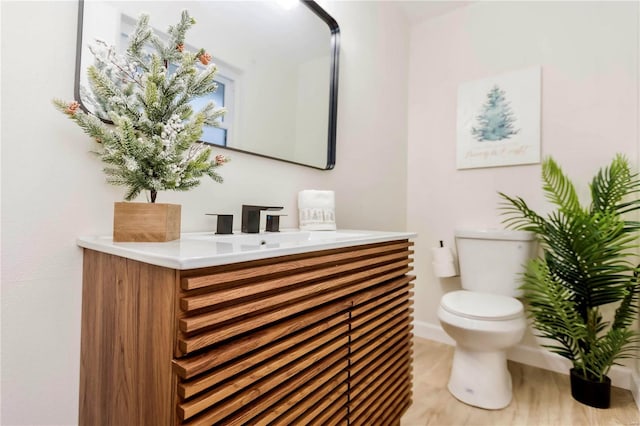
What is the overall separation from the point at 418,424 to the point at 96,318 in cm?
134

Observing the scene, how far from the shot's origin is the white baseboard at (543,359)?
1711 mm

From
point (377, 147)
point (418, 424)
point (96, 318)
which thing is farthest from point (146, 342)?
point (377, 147)

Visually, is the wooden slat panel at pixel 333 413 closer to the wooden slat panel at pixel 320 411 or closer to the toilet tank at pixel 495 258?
the wooden slat panel at pixel 320 411

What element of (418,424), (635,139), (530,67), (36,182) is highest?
(530,67)

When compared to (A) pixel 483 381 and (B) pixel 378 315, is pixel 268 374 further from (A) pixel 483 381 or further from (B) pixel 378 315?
(A) pixel 483 381

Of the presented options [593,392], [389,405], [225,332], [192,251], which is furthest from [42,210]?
[593,392]

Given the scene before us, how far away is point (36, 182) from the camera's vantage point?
2.74 feet

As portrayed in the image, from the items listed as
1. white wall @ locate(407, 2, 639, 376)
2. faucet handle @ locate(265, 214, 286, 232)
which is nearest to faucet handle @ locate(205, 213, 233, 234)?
faucet handle @ locate(265, 214, 286, 232)

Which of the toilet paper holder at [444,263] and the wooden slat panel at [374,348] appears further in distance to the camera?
the toilet paper holder at [444,263]

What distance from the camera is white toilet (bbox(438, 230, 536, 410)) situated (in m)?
1.49

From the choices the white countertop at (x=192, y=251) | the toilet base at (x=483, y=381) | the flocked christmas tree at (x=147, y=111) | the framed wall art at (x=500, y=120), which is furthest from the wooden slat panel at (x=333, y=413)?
the framed wall art at (x=500, y=120)

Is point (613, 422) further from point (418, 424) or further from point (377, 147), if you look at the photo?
point (377, 147)

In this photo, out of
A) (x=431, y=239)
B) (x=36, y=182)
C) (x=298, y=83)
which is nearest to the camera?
(x=36, y=182)

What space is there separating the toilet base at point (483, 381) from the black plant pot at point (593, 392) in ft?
1.07
